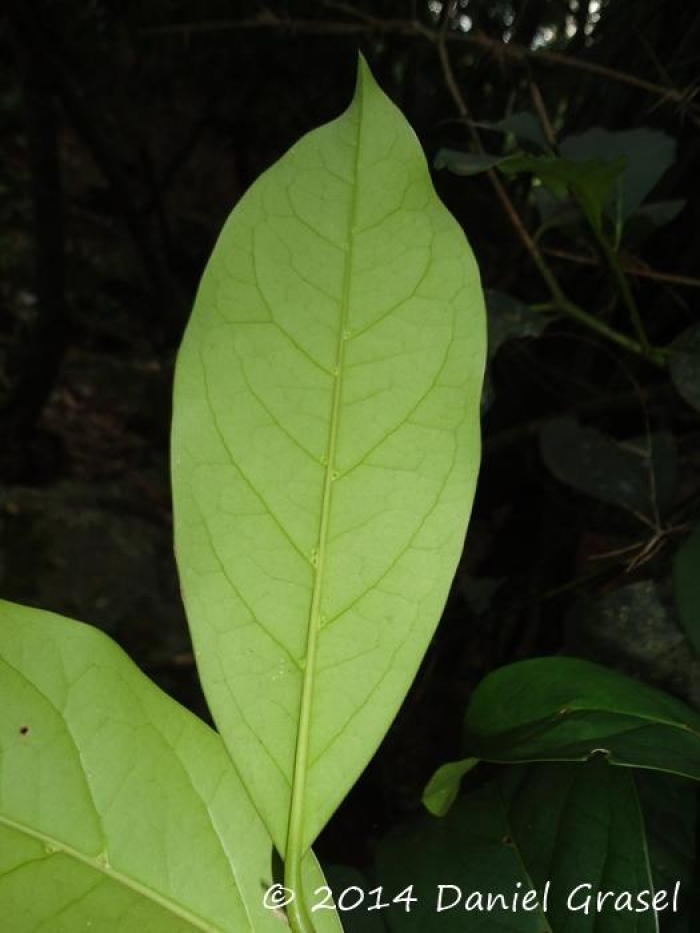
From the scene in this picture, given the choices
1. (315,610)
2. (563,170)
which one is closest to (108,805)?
(315,610)

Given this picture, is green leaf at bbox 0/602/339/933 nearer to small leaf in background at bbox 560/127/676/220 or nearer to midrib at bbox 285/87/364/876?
midrib at bbox 285/87/364/876

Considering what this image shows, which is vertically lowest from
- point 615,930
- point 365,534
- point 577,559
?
point 615,930

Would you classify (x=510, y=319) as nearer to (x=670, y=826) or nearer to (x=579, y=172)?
(x=579, y=172)

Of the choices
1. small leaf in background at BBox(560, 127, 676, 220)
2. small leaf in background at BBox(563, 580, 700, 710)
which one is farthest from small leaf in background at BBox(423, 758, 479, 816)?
small leaf in background at BBox(560, 127, 676, 220)

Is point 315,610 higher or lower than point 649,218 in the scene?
lower

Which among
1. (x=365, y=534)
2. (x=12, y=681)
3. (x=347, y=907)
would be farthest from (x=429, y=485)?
(x=347, y=907)

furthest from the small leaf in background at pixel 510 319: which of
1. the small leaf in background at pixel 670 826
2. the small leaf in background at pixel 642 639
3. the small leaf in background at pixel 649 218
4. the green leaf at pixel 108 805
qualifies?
the green leaf at pixel 108 805

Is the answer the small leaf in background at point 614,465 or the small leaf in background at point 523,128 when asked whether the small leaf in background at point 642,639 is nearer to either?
the small leaf in background at point 614,465

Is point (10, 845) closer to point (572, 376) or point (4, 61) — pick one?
point (572, 376)
